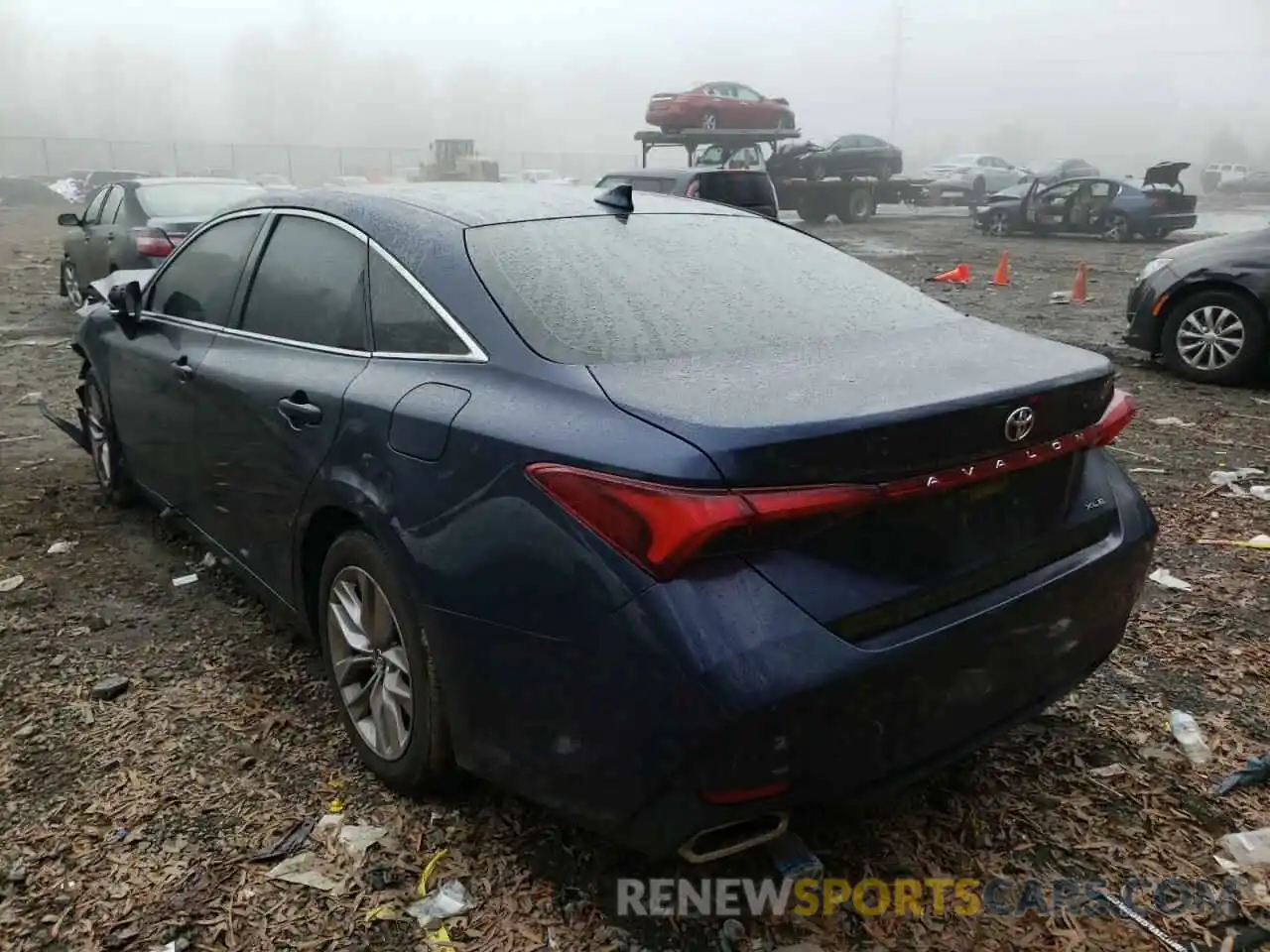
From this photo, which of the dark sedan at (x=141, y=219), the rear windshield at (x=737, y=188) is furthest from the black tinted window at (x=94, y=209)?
the rear windshield at (x=737, y=188)

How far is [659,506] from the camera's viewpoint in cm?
192

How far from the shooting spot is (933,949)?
7.41 feet

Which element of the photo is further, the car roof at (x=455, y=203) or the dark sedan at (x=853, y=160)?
the dark sedan at (x=853, y=160)

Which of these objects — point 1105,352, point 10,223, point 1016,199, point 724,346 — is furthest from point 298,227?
point 10,223

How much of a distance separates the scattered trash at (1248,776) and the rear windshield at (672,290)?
1.51 m

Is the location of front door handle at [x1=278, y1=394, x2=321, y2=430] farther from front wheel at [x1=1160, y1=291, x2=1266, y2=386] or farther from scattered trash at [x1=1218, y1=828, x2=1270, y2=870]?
front wheel at [x1=1160, y1=291, x2=1266, y2=386]

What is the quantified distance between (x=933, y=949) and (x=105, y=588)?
3.47m

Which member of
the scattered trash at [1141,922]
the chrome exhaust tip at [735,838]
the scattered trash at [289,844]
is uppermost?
the chrome exhaust tip at [735,838]

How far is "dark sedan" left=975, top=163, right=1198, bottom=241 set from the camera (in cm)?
2097

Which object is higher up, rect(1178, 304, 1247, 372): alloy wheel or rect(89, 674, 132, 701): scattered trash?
rect(1178, 304, 1247, 372): alloy wheel

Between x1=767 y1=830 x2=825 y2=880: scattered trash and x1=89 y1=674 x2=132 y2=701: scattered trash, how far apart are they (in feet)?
7.31

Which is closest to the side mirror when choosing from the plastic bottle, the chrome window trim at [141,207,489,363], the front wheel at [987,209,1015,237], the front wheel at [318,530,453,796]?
the chrome window trim at [141,207,489,363]

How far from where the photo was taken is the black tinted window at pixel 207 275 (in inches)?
145

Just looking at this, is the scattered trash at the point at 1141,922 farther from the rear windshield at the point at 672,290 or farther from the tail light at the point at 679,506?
the rear windshield at the point at 672,290
